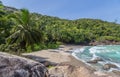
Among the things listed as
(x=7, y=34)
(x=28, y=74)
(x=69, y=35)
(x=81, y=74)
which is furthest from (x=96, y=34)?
(x=28, y=74)

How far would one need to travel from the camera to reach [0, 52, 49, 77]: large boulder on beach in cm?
716

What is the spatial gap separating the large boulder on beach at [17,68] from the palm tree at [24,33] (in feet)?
106

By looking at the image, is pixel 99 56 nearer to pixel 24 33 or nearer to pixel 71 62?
pixel 71 62

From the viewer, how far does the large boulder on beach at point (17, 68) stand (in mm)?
7160

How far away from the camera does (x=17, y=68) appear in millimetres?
7297

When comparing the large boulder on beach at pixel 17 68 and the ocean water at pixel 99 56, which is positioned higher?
the large boulder on beach at pixel 17 68

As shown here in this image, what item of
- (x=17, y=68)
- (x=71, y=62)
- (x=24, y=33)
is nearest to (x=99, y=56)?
(x=71, y=62)

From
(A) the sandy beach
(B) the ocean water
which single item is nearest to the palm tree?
(A) the sandy beach

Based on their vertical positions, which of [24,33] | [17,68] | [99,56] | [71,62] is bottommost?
[99,56]

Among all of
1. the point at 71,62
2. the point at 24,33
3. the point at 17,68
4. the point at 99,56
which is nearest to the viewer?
the point at 17,68

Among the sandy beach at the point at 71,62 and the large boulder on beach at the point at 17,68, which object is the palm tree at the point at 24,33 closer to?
the sandy beach at the point at 71,62

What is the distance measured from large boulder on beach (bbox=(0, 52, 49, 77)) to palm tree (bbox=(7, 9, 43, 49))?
32209 mm

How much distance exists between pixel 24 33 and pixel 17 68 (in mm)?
32983

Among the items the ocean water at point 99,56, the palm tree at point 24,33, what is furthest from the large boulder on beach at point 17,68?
the palm tree at point 24,33
